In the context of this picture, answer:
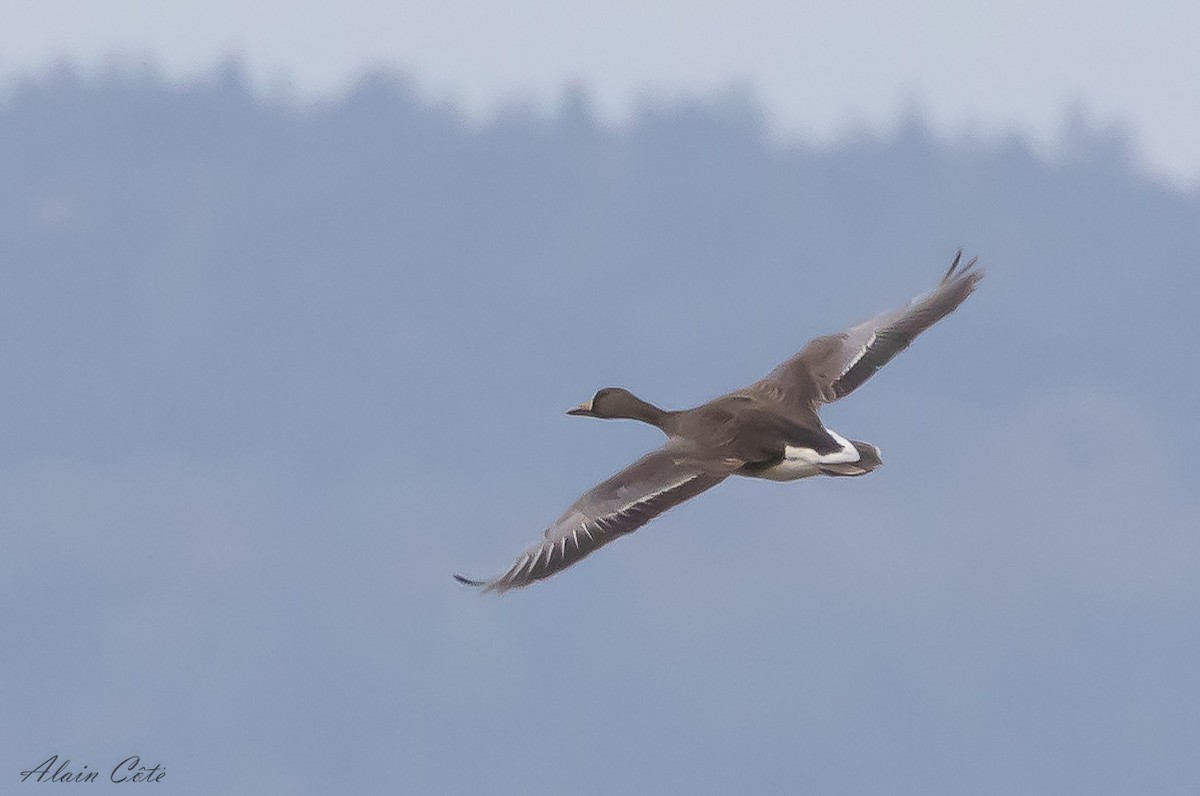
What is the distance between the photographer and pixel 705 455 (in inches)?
514

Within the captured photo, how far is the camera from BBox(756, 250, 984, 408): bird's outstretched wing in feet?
45.6

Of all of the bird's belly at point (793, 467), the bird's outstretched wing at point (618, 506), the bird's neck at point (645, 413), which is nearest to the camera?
the bird's belly at point (793, 467)

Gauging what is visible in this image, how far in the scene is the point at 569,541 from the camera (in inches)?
515

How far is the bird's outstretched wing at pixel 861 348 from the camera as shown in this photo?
13.9 m

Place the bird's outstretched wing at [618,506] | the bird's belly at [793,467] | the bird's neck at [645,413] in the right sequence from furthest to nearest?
the bird's neck at [645,413] < the bird's outstretched wing at [618,506] < the bird's belly at [793,467]

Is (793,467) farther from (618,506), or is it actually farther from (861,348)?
(861,348)

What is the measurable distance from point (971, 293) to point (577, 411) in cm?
319

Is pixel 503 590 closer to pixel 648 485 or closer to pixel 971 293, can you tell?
pixel 648 485

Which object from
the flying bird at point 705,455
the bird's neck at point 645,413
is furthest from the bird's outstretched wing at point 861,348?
the bird's neck at point 645,413

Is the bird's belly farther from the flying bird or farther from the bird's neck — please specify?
the bird's neck

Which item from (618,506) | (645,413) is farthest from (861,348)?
(618,506)

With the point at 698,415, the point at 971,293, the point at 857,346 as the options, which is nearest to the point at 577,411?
the point at 698,415

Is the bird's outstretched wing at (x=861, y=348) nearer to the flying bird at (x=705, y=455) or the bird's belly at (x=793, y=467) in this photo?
the flying bird at (x=705, y=455)

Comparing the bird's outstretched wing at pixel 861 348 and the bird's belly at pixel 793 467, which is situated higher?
the bird's outstretched wing at pixel 861 348
